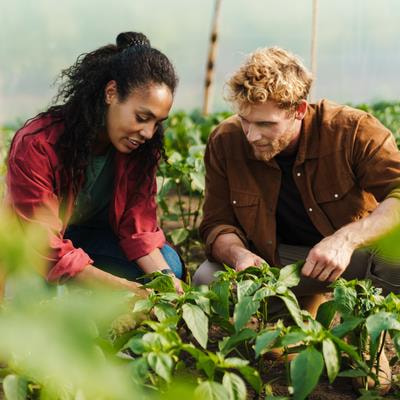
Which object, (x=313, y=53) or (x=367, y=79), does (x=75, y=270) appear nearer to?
(x=313, y=53)

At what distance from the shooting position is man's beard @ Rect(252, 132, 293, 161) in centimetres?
250

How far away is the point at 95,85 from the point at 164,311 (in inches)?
37.4

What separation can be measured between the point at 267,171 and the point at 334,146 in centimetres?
27

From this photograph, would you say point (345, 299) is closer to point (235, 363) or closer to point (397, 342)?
point (397, 342)

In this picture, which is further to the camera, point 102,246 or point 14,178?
point 102,246

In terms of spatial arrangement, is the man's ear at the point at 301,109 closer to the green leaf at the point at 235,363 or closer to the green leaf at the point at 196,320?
the green leaf at the point at 196,320

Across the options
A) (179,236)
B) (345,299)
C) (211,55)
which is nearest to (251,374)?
(345,299)

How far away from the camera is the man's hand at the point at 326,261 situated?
2.22 m

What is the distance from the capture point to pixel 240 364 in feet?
Result: 5.08

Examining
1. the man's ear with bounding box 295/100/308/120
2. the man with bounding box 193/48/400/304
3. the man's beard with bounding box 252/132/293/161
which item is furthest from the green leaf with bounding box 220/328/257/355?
the man's ear with bounding box 295/100/308/120

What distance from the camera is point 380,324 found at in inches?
70.7

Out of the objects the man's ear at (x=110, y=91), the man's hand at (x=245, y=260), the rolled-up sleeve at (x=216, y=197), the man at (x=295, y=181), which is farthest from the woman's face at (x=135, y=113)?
the man's hand at (x=245, y=260)

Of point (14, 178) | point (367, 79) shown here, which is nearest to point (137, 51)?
point (14, 178)

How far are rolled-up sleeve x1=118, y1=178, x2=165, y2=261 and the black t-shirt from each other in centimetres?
49
